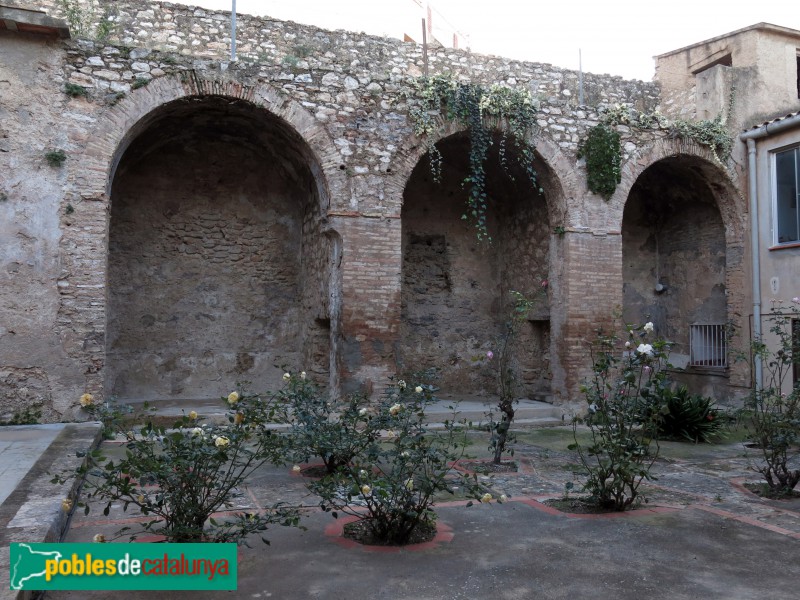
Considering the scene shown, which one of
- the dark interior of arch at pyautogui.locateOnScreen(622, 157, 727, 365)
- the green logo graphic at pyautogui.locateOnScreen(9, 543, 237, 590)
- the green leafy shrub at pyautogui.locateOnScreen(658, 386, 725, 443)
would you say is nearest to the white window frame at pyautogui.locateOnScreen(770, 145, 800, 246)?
the dark interior of arch at pyautogui.locateOnScreen(622, 157, 727, 365)

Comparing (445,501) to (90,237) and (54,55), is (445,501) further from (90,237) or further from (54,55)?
(54,55)

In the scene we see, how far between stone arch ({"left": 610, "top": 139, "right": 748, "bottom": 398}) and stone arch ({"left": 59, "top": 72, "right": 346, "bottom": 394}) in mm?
5884

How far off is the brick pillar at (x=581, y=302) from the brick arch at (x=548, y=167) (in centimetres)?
53

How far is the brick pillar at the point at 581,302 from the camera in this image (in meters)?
10.4

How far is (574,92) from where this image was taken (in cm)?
1508

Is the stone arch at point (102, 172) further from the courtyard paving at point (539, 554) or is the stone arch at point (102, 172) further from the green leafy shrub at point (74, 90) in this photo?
the courtyard paving at point (539, 554)

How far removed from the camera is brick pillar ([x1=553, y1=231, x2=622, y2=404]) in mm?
10359

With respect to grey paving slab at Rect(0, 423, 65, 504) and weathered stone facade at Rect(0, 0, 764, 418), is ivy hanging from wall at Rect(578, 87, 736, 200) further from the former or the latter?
grey paving slab at Rect(0, 423, 65, 504)

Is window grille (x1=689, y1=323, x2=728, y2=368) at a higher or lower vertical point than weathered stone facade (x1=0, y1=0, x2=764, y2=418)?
lower

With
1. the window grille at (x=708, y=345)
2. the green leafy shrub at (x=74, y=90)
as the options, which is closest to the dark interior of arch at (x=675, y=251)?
the window grille at (x=708, y=345)

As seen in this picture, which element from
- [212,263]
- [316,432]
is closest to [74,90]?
[212,263]

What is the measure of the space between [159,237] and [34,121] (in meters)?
2.90

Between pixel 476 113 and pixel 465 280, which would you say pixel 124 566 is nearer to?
pixel 476 113

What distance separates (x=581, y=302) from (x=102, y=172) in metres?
7.18
